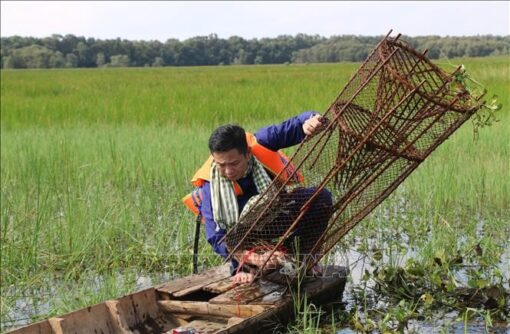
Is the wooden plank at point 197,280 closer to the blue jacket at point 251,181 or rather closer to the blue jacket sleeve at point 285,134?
the blue jacket at point 251,181

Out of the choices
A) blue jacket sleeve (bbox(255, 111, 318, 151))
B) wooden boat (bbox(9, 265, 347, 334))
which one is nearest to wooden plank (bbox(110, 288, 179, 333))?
wooden boat (bbox(9, 265, 347, 334))

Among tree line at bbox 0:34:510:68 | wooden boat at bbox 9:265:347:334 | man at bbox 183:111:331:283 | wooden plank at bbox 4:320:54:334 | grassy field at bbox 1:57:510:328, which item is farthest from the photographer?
tree line at bbox 0:34:510:68

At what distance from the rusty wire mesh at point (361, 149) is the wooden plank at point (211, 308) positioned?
11.5 inches

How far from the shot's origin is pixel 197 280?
414 cm

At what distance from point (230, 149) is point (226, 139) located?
2.3 inches

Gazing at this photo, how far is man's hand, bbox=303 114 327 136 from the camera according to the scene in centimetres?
367

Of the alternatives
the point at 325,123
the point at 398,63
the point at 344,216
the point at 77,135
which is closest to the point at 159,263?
the point at 344,216

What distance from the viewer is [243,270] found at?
4059mm

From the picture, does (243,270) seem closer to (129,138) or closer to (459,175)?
(459,175)

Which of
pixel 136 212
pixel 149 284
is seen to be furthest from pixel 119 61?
pixel 149 284

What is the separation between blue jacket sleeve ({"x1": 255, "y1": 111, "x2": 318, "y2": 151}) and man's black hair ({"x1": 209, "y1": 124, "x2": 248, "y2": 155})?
0.27 m

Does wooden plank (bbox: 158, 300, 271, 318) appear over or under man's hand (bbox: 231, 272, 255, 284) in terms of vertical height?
under

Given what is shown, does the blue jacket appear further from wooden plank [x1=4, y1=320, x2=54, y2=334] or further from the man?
wooden plank [x1=4, y1=320, x2=54, y2=334]

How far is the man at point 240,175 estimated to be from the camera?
12.4 ft
